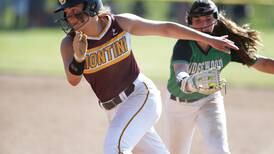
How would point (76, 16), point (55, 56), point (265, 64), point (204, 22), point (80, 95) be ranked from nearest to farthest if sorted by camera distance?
point (76, 16) → point (204, 22) → point (265, 64) → point (80, 95) → point (55, 56)

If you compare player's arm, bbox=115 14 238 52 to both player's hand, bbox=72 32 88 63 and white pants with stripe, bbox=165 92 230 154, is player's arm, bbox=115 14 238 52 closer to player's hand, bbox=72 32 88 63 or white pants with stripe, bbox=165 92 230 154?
player's hand, bbox=72 32 88 63

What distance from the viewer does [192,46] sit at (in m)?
6.68

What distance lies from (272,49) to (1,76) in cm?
846

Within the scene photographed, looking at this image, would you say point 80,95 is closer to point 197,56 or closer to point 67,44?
point 197,56

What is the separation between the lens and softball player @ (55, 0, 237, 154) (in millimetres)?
5738

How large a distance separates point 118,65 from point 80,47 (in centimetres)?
52

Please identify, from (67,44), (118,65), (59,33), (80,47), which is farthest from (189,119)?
(59,33)

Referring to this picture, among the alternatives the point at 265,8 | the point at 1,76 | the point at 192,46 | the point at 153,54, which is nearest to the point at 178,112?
the point at 192,46

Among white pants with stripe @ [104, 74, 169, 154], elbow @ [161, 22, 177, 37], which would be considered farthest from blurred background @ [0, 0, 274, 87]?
elbow @ [161, 22, 177, 37]

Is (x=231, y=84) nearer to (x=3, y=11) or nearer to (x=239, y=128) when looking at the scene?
(x=239, y=128)

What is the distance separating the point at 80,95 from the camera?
14.8 meters

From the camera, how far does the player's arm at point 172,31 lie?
579 centimetres

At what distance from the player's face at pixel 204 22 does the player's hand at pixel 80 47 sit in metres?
1.39

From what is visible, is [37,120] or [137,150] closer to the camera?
[137,150]
